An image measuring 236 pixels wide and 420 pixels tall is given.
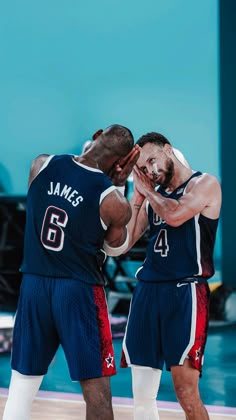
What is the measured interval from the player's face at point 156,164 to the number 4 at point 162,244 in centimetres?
28

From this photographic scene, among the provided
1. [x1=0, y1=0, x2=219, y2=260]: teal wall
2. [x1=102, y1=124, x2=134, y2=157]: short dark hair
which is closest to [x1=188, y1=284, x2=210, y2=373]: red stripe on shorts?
[x1=102, y1=124, x2=134, y2=157]: short dark hair

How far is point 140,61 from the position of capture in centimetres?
1098

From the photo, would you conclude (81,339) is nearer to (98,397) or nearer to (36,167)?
(98,397)

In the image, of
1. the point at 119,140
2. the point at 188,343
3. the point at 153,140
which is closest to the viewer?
the point at 119,140

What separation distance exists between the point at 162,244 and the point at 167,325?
412mm

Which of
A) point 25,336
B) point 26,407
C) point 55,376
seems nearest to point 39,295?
point 25,336

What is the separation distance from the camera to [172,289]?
15.0 ft

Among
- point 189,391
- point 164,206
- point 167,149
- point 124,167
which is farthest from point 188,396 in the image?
point 167,149

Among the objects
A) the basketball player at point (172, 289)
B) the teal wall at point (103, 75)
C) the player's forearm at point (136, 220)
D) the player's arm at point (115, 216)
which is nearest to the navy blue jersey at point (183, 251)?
the basketball player at point (172, 289)

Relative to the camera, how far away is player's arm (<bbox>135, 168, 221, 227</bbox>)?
4457mm

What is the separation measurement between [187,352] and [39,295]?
84cm

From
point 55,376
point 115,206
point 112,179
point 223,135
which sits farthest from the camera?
point 223,135

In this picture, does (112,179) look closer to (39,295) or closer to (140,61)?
(39,295)

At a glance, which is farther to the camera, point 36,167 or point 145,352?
point 145,352
